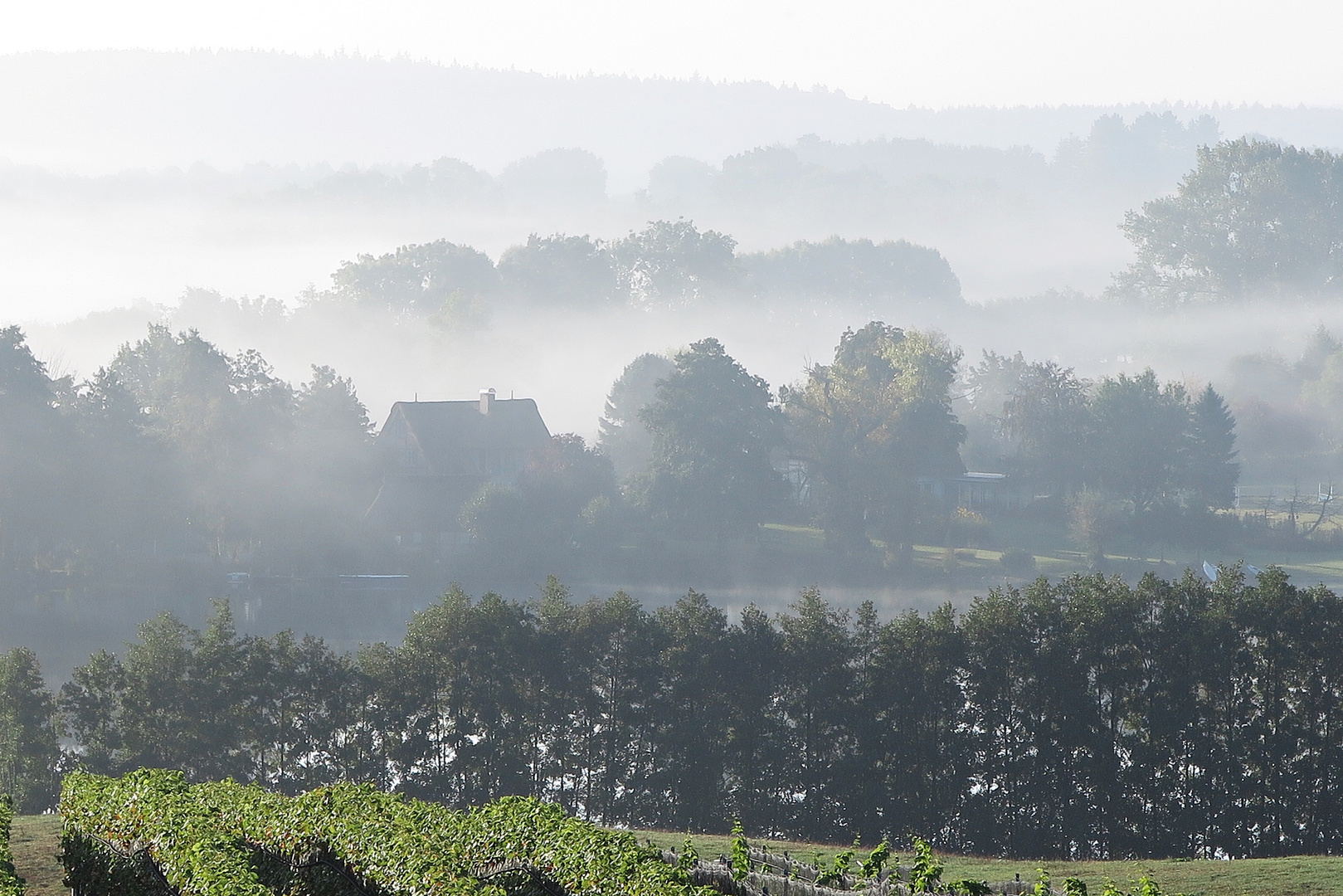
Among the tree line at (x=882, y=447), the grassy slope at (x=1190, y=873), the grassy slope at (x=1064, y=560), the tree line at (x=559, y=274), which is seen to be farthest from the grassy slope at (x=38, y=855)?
the tree line at (x=559, y=274)

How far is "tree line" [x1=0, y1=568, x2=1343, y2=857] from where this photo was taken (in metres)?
30.8

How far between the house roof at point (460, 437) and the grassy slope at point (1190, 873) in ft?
200

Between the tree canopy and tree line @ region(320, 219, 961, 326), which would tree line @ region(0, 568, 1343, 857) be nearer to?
tree line @ region(320, 219, 961, 326)

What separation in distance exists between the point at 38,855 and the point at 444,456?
65.3m

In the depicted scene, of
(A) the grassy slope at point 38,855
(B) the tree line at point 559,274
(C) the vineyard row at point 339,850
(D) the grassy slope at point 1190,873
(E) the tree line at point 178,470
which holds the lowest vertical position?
(D) the grassy slope at point 1190,873

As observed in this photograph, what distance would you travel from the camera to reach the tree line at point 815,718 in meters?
30.8

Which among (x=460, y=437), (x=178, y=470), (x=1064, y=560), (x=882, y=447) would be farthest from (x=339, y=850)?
(x=460, y=437)

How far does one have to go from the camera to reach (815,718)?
3288 centimetres

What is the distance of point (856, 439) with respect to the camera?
82250 millimetres

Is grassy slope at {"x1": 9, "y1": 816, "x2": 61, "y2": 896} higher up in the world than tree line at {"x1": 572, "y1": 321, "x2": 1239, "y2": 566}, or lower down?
lower down

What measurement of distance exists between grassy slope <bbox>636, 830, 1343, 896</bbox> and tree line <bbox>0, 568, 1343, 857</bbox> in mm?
7554

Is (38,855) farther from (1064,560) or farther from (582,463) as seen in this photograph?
(1064,560)

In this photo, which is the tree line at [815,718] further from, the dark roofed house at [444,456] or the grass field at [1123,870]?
the dark roofed house at [444,456]

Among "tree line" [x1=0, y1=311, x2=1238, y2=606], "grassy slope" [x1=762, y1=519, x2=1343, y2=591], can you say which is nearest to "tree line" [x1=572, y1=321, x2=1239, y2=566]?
"tree line" [x1=0, y1=311, x2=1238, y2=606]
